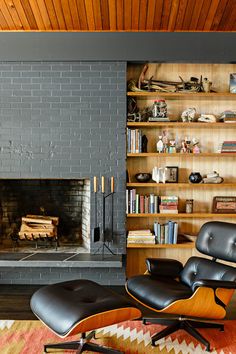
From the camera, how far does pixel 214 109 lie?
4.41 m

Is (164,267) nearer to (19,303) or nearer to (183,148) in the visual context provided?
(19,303)

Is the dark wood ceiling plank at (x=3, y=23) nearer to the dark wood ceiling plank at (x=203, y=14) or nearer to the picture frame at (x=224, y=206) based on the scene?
the dark wood ceiling plank at (x=203, y=14)

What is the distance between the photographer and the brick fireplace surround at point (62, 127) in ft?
13.6

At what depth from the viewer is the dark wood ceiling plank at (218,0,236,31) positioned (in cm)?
379

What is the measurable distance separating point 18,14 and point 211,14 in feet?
6.37

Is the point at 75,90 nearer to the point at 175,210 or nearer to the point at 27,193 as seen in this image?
the point at 27,193

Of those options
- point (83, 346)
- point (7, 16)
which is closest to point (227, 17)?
point (7, 16)

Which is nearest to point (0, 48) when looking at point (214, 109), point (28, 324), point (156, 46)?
point (156, 46)

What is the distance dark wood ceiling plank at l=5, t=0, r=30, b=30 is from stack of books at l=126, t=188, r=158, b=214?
2056mm

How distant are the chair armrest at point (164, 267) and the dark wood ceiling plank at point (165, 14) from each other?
242 cm

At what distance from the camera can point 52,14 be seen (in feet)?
12.7

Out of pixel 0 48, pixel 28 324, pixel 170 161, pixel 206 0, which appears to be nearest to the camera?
pixel 28 324

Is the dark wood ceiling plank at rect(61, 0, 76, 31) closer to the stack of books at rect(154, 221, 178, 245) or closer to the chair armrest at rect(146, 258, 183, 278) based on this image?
the stack of books at rect(154, 221, 178, 245)

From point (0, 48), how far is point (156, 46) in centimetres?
166
